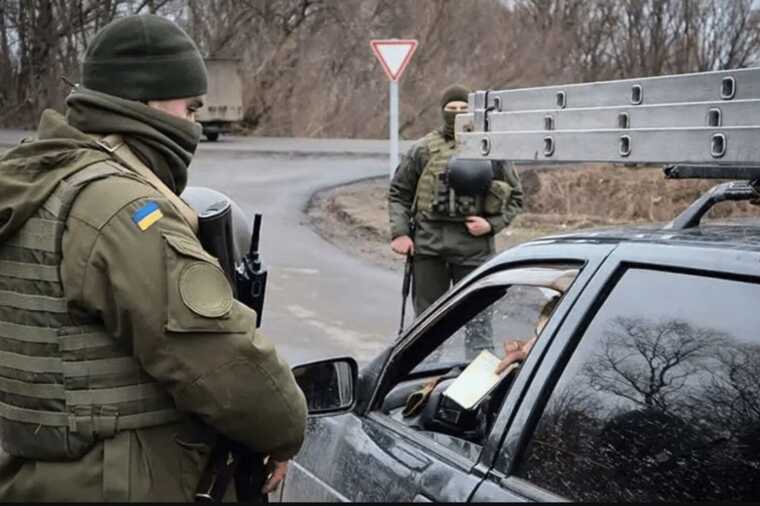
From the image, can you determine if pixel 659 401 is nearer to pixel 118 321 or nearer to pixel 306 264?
pixel 118 321

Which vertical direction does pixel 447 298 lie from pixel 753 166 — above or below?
below

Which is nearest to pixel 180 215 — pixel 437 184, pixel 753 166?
pixel 753 166

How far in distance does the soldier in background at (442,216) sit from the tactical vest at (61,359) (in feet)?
12.9

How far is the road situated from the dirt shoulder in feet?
1.44

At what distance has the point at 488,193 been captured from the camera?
6.07m

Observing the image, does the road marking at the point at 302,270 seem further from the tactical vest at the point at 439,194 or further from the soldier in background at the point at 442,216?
the tactical vest at the point at 439,194

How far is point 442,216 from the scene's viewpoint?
6102 mm

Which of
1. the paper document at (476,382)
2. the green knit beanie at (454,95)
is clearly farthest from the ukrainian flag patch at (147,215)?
the green knit beanie at (454,95)

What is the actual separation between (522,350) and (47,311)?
1269 millimetres

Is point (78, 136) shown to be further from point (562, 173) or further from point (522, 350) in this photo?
point (562, 173)

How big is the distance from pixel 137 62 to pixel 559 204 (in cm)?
1725

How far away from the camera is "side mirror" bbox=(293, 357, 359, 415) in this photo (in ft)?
10.2

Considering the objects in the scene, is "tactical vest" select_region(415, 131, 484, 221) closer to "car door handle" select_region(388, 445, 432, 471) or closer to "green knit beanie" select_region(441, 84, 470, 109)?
"green knit beanie" select_region(441, 84, 470, 109)

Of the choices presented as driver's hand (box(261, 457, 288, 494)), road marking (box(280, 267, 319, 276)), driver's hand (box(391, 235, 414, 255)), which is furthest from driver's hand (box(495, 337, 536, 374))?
road marking (box(280, 267, 319, 276))
